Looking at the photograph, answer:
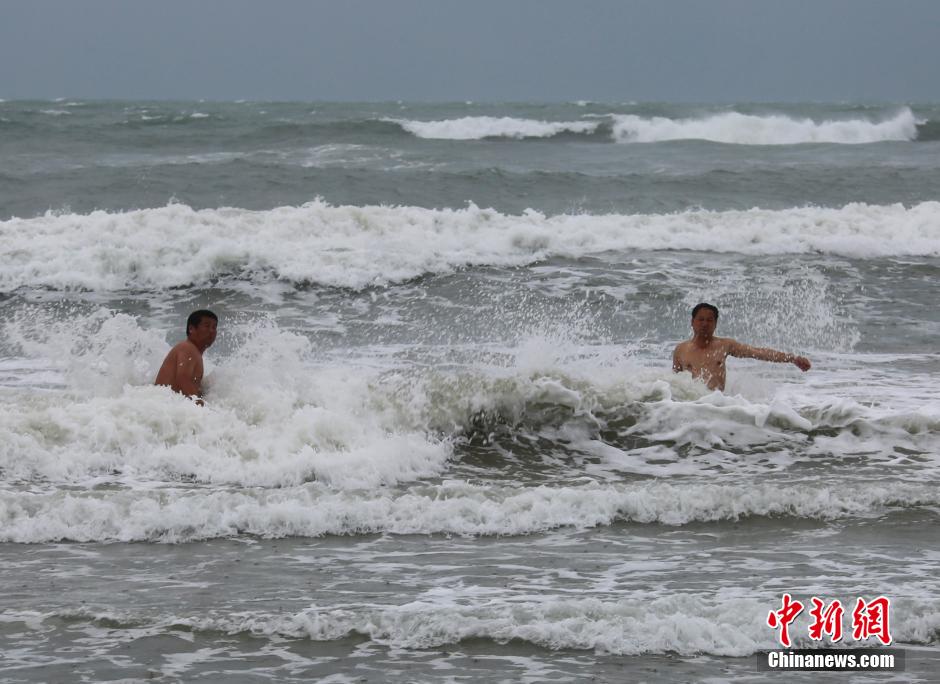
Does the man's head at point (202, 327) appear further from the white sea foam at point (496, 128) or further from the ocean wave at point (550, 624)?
the white sea foam at point (496, 128)

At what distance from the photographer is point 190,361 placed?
8.38 metres

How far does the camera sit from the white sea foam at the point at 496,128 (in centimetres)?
3684

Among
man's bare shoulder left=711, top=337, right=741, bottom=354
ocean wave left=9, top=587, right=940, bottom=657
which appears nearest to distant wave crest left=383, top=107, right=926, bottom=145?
man's bare shoulder left=711, top=337, right=741, bottom=354

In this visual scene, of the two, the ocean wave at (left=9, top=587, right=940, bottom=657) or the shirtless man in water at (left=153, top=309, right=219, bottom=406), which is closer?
the ocean wave at (left=9, top=587, right=940, bottom=657)

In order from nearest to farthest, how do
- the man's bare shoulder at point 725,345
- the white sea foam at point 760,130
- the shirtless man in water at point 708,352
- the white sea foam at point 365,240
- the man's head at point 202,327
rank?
the man's head at point 202,327 < the shirtless man in water at point 708,352 < the man's bare shoulder at point 725,345 < the white sea foam at point 365,240 < the white sea foam at point 760,130

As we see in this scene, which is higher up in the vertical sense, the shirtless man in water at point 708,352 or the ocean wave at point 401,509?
the shirtless man in water at point 708,352

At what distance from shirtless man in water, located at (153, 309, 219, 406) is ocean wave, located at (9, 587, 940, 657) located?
→ 3.39m

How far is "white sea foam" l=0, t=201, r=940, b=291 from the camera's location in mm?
15000

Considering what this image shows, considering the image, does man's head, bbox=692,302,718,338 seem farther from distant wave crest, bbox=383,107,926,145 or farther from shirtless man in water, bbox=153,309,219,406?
distant wave crest, bbox=383,107,926,145

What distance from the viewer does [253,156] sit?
2802 centimetres

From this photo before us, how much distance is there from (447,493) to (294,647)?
2.13 metres

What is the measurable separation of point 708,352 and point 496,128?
97.0 feet

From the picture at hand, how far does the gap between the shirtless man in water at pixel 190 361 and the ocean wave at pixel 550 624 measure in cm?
339

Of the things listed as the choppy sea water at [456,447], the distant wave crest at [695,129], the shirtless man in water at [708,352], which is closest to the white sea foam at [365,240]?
the choppy sea water at [456,447]
